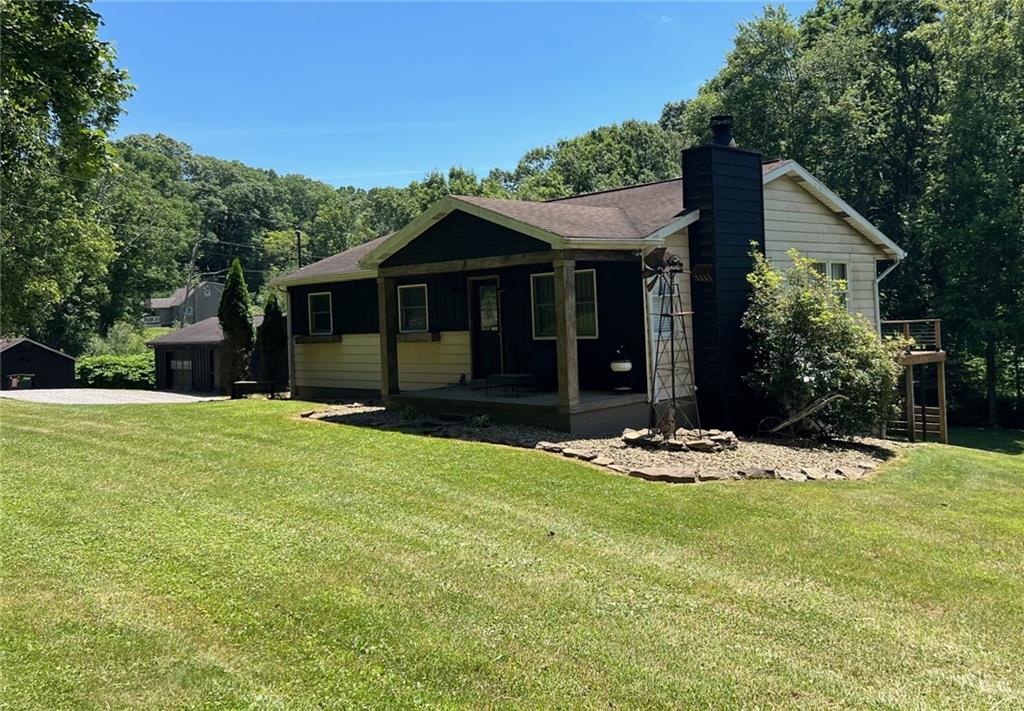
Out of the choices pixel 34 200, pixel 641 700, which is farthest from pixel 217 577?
pixel 34 200

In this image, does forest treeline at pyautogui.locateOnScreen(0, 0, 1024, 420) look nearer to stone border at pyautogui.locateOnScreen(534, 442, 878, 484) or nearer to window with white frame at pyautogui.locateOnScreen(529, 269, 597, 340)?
window with white frame at pyautogui.locateOnScreen(529, 269, 597, 340)

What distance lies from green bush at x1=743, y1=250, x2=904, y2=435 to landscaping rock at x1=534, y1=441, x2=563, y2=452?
12.5 feet

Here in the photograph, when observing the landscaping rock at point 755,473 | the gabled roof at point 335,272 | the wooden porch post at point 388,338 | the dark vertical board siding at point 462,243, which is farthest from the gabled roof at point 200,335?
the landscaping rock at point 755,473

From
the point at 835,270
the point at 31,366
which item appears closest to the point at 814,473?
the point at 835,270

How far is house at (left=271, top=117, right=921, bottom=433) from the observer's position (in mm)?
10438

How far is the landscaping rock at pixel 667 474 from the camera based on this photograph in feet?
24.7

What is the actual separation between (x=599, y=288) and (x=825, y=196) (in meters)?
4.92

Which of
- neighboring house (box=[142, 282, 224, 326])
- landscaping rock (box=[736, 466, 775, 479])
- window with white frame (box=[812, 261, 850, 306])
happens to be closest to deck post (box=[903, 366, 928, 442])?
window with white frame (box=[812, 261, 850, 306])

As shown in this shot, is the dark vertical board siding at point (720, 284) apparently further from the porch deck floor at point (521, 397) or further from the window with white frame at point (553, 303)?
the window with white frame at point (553, 303)

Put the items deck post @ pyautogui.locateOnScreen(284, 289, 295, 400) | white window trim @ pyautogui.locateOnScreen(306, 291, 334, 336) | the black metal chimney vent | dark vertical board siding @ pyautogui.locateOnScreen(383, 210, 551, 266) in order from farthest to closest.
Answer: deck post @ pyautogui.locateOnScreen(284, 289, 295, 400) → white window trim @ pyautogui.locateOnScreen(306, 291, 334, 336) → the black metal chimney vent → dark vertical board siding @ pyautogui.locateOnScreen(383, 210, 551, 266)

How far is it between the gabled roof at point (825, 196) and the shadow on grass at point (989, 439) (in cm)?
665

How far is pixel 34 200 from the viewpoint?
→ 2294 centimetres

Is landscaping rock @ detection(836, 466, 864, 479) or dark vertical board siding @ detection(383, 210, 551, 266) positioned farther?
dark vertical board siding @ detection(383, 210, 551, 266)

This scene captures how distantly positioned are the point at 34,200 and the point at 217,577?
23.5m
